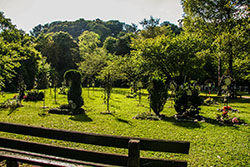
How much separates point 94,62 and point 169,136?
26938 millimetres

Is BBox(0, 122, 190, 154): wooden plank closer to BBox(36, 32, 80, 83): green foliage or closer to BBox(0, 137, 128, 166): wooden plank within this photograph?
BBox(0, 137, 128, 166): wooden plank

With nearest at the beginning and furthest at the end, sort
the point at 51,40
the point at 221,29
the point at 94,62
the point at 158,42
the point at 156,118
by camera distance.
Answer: the point at 156,118
the point at 158,42
the point at 221,29
the point at 94,62
the point at 51,40

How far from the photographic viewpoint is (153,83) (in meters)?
10.3

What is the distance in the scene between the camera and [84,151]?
8.98ft

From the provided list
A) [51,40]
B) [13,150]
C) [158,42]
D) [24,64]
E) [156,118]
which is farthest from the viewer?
[51,40]

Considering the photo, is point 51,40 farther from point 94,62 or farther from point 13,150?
point 13,150

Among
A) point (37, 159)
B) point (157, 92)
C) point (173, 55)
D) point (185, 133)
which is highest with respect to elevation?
point (173, 55)

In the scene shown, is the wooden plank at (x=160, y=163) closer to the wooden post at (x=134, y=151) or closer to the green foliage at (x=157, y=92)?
the wooden post at (x=134, y=151)

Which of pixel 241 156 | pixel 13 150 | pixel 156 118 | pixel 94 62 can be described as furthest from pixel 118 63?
pixel 13 150

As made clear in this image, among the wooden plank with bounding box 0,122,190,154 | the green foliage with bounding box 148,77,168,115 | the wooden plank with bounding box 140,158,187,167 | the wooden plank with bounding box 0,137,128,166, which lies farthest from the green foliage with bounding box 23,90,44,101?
the wooden plank with bounding box 140,158,187,167

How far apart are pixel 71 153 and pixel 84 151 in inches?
8.8

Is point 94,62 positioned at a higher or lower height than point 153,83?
higher

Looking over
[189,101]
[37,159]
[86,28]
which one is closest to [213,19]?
[189,101]

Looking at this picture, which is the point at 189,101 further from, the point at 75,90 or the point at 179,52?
the point at 179,52
